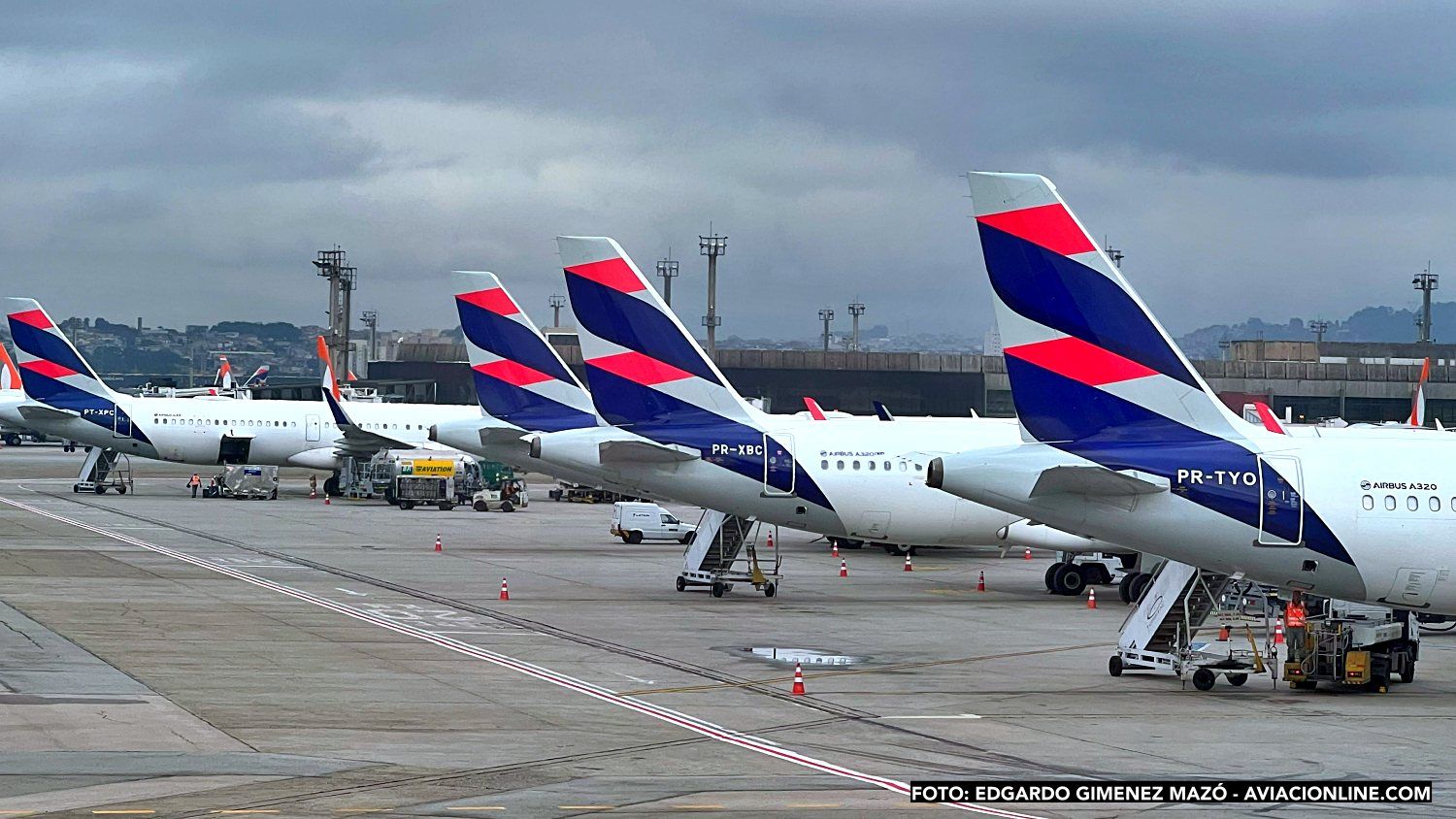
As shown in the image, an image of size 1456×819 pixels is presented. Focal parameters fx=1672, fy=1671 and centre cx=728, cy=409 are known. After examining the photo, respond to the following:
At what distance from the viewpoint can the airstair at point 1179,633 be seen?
84.5 ft

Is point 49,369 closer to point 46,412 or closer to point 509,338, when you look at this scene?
point 46,412

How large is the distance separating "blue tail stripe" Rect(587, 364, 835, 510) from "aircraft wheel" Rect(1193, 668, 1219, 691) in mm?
13492

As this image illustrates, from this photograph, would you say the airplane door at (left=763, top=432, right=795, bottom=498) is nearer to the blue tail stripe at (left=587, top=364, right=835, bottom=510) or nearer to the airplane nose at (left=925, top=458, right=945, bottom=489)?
the blue tail stripe at (left=587, top=364, right=835, bottom=510)

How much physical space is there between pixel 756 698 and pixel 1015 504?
4.75 metres

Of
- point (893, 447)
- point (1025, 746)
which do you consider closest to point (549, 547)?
point (893, 447)

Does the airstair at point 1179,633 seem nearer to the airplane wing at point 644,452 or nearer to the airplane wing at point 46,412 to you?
the airplane wing at point 644,452

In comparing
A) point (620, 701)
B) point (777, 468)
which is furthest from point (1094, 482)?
point (777, 468)

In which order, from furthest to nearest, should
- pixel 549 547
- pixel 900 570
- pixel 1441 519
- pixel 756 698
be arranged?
pixel 549 547 → pixel 900 570 → pixel 1441 519 → pixel 756 698

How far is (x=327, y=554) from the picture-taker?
1916 inches

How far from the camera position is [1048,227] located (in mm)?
24359

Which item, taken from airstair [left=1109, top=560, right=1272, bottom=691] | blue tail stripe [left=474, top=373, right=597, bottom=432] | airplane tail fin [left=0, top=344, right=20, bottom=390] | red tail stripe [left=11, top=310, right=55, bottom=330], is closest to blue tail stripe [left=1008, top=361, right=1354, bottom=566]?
airstair [left=1109, top=560, right=1272, bottom=691]

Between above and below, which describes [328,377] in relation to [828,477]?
above

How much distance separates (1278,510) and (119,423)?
64.9 meters

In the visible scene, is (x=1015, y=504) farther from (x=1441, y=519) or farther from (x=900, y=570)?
(x=900, y=570)
